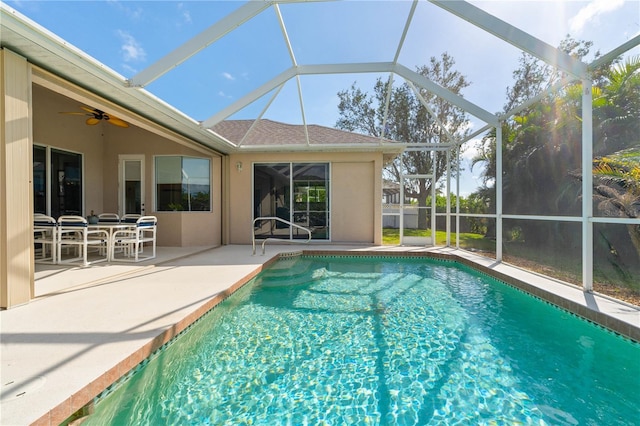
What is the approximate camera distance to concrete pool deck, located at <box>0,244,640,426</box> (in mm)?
1891

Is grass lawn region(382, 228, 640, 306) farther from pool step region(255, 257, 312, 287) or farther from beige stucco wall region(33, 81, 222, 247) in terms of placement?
beige stucco wall region(33, 81, 222, 247)

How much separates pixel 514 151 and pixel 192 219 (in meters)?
10.5

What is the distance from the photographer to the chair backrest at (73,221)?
5164mm

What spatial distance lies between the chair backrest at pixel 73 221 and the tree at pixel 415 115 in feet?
41.2

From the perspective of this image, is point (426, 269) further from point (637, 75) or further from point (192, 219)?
point (192, 219)

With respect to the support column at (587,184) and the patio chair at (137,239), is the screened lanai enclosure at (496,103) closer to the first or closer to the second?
the support column at (587,184)

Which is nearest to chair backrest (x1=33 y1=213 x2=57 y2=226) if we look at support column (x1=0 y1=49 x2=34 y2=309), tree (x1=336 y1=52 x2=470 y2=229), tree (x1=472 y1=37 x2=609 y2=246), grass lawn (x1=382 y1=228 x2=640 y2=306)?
support column (x1=0 y1=49 x2=34 y2=309)

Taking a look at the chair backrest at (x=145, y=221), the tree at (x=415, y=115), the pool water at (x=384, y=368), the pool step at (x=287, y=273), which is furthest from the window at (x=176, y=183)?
the tree at (x=415, y=115)

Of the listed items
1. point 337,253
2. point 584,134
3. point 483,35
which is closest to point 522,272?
point 584,134

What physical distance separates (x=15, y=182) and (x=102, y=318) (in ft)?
6.24

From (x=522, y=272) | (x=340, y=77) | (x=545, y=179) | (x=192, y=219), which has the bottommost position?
(x=522, y=272)

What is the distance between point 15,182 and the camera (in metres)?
3.30

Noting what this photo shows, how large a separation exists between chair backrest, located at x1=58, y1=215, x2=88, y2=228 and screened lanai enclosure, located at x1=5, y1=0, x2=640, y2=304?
269cm

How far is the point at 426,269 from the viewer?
671 centimetres
